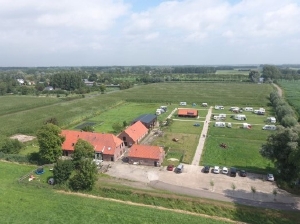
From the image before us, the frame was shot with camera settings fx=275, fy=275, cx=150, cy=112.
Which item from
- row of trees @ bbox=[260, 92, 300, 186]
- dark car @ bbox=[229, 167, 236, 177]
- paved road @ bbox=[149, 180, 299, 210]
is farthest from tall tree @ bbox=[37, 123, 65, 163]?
row of trees @ bbox=[260, 92, 300, 186]

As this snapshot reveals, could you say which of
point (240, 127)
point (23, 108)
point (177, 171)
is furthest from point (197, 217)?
point (23, 108)

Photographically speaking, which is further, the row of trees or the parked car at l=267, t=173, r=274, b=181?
the parked car at l=267, t=173, r=274, b=181

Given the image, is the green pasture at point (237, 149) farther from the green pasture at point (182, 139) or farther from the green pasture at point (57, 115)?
the green pasture at point (57, 115)

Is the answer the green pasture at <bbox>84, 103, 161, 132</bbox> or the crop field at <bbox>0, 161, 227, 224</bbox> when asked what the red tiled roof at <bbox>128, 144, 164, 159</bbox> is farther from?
the green pasture at <bbox>84, 103, 161, 132</bbox>

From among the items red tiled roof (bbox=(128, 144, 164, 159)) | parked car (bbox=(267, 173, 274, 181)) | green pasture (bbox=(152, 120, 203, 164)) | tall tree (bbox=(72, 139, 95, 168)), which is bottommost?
green pasture (bbox=(152, 120, 203, 164))

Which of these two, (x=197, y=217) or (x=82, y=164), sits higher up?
(x=82, y=164)

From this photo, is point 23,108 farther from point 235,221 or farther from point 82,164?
point 235,221
